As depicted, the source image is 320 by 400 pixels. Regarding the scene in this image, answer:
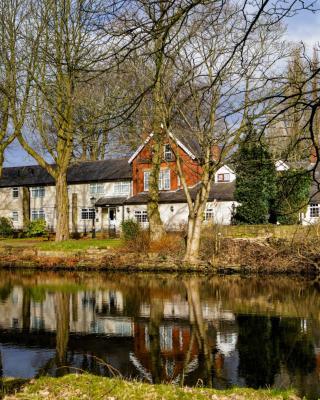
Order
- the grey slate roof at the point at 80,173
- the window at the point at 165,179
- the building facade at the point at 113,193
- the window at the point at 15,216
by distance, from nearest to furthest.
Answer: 1. the building facade at the point at 113,193
2. the window at the point at 165,179
3. the grey slate roof at the point at 80,173
4. the window at the point at 15,216

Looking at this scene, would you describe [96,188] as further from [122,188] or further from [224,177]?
[224,177]

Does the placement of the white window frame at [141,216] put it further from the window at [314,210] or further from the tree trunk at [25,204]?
the window at [314,210]

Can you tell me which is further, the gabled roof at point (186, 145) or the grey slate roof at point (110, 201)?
the grey slate roof at point (110, 201)

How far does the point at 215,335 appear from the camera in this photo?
48.0ft

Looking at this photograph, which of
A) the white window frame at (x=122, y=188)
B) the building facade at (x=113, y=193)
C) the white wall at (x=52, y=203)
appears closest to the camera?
the building facade at (x=113, y=193)

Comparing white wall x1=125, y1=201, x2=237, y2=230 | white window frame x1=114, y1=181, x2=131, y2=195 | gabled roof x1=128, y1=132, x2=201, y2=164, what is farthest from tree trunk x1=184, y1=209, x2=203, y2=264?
white window frame x1=114, y1=181, x2=131, y2=195

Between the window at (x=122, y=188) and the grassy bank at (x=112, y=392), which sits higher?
the window at (x=122, y=188)

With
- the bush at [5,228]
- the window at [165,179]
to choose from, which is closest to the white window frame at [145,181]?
the window at [165,179]

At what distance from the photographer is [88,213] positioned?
5069 cm

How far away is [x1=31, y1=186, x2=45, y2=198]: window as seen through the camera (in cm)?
5325

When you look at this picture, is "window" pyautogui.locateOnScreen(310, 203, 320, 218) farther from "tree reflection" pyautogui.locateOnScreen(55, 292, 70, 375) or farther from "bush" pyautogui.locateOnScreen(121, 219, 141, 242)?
"tree reflection" pyautogui.locateOnScreen(55, 292, 70, 375)

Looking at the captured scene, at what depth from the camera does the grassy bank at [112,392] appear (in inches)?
278

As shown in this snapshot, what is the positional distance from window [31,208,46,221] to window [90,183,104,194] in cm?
617

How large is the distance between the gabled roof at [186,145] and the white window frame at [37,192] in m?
10.8
